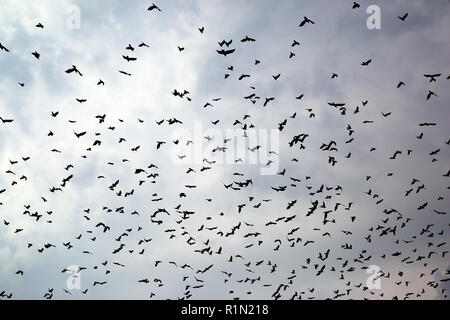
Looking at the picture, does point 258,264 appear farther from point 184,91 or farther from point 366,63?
point 366,63

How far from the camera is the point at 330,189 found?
37562 mm

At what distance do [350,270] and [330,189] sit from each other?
391 inches

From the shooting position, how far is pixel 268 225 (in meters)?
35.3

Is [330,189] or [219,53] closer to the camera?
[219,53]
